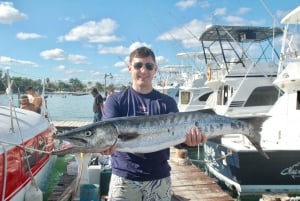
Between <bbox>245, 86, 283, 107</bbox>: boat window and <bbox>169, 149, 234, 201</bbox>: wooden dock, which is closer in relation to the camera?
<bbox>169, 149, 234, 201</bbox>: wooden dock

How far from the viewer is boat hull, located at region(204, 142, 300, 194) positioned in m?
9.34

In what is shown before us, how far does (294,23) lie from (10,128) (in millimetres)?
8538

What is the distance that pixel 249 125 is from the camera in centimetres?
375

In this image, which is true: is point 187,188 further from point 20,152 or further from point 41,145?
point 20,152

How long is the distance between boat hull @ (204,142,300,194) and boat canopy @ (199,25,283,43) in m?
8.33

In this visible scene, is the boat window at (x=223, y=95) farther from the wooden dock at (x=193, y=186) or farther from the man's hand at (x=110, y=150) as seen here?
the man's hand at (x=110, y=150)

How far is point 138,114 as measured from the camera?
3.32 m

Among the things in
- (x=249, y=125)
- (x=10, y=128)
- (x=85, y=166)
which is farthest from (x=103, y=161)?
(x=249, y=125)

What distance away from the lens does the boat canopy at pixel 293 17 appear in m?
10.2

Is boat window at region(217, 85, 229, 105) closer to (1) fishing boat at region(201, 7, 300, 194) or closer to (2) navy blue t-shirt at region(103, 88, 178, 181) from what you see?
(1) fishing boat at region(201, 7, 300, 194)

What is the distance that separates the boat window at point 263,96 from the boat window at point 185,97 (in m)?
6.90

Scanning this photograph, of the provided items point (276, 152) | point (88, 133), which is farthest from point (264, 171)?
point (88, 133)

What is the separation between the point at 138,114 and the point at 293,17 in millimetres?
8523

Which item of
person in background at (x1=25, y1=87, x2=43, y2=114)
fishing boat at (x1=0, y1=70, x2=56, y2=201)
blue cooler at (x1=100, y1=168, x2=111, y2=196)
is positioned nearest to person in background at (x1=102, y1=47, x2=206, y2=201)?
fishing boat at (x1=0, y1=70, x2=56, y2=201)
